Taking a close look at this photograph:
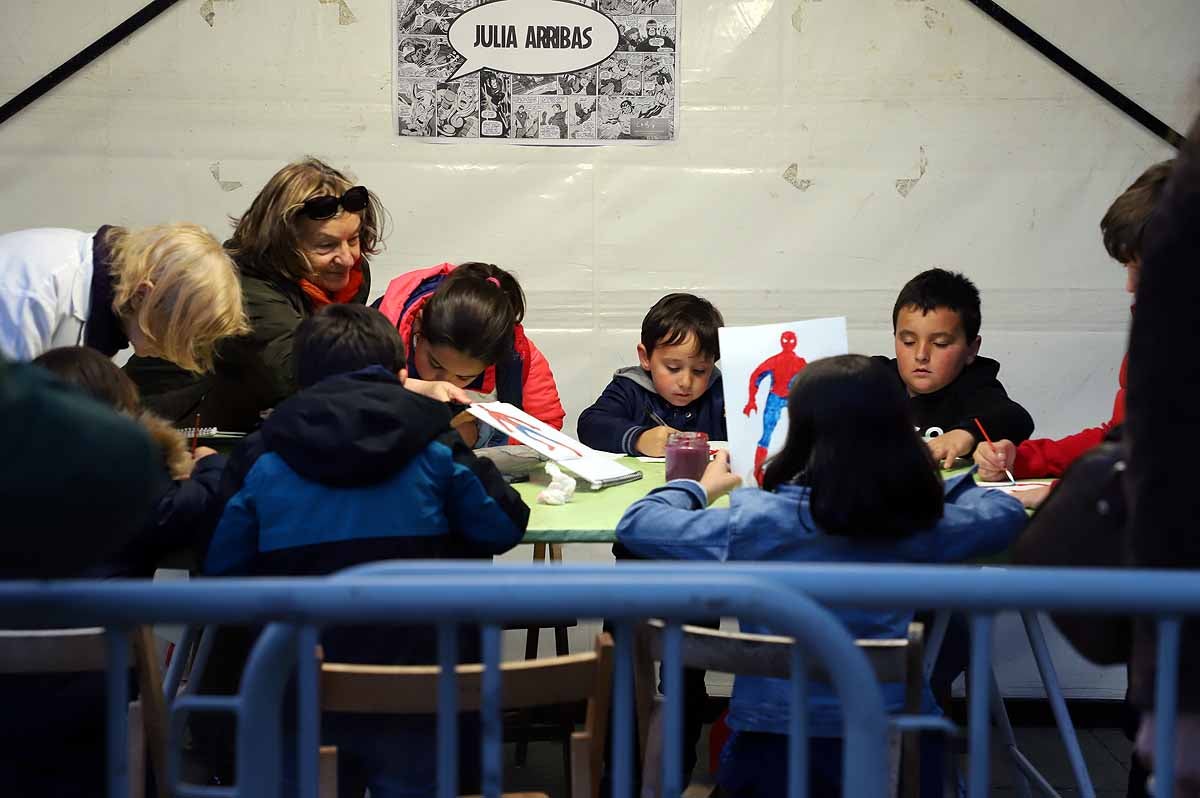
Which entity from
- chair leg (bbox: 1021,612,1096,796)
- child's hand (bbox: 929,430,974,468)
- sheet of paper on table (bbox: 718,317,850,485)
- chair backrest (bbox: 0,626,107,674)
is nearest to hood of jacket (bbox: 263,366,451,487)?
chair backrest (bbox: 0,626,107,674)

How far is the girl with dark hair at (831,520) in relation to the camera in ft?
6.51

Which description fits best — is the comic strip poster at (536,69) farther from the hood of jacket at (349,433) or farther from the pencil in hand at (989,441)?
the hood of jacket at (349,433)

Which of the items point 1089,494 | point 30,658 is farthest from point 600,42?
point 1089,494

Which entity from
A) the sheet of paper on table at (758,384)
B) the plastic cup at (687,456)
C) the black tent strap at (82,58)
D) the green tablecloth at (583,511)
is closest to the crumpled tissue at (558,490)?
the green tablecloth at (583,511)

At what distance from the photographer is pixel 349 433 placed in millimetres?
2088

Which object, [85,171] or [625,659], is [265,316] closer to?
[85,171]

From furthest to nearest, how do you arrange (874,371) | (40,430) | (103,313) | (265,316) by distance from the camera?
1. (265,316)
2. (103,313)
3. (874,371)
4. (40,430)

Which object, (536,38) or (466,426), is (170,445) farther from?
(536,38)

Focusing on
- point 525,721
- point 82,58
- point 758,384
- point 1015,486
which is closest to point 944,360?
point 1015,486

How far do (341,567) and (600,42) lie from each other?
8.25 ft

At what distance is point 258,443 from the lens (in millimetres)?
2238

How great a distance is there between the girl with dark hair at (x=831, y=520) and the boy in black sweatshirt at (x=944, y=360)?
118 centimetres

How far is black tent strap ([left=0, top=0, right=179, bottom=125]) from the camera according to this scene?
13.2 feet

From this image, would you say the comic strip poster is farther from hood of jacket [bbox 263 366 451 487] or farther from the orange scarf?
hood of jacket [bbox 263 366 451 487]
